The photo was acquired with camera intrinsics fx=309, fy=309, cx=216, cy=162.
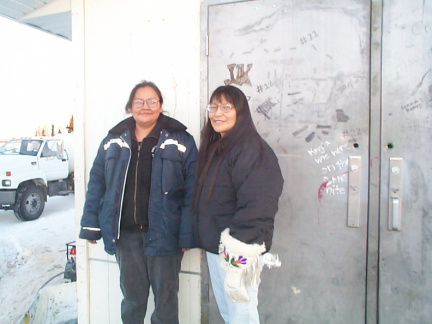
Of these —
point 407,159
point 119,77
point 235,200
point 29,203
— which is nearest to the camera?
point 235,200

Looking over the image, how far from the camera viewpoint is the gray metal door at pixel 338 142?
180 cm

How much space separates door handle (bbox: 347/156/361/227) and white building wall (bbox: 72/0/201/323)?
107 centimetres

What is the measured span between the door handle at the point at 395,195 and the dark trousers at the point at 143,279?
1.34 meters

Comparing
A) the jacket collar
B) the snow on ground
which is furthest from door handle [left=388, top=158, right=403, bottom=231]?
the snow on ground

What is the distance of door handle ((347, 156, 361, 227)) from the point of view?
74.4 inches

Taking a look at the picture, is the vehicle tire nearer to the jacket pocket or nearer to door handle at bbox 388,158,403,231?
the jacket pocket

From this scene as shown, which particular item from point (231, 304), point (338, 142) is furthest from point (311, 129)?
point (231, 304)

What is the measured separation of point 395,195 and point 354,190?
0.73ft

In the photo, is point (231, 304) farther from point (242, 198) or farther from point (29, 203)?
point (29, 203)

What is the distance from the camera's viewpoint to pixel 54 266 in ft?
15.6

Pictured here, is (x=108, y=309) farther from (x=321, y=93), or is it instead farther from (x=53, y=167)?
(x=53, y=167)

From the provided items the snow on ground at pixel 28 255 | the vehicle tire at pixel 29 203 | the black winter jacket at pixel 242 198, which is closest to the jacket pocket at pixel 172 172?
the black winter jacket at pixel 242 198

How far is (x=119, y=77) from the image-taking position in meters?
2.43

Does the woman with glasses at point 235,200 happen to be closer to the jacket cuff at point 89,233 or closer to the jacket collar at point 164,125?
the jacket collar at point 164,125
